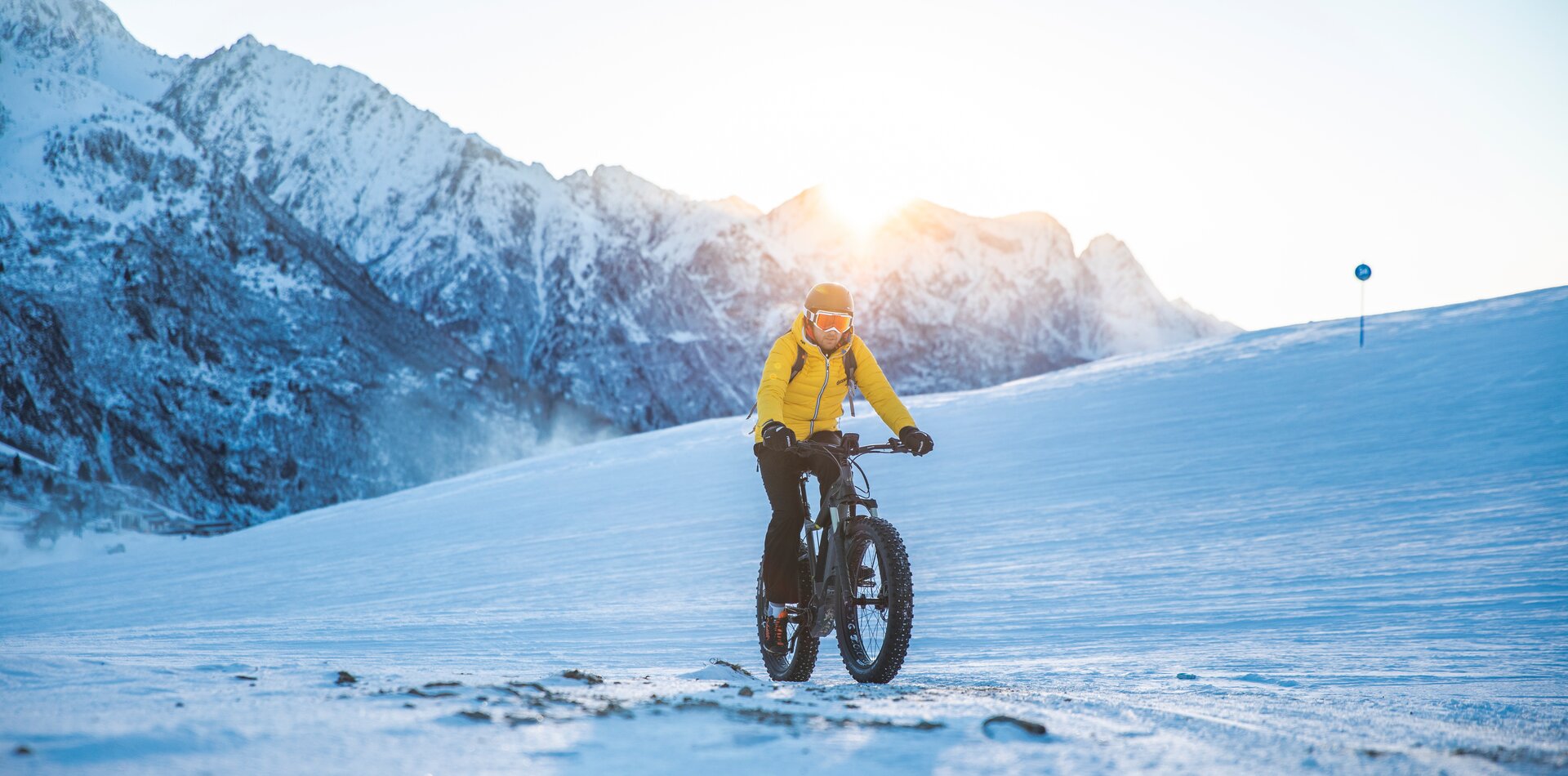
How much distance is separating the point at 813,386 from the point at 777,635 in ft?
4.85

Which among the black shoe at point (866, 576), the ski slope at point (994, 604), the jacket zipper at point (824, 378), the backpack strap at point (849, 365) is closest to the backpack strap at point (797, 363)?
the jacket zipper at point (824, 378)

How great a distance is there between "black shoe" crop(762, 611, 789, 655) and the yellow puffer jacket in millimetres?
1075

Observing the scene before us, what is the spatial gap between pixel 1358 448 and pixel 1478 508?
320 cm

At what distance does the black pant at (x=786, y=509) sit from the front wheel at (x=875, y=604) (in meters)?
0.40

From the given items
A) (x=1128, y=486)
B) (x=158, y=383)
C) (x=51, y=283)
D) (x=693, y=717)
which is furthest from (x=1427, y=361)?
(x=51, y=283)

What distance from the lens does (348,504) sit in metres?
24.0

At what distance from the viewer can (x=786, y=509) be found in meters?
5.74

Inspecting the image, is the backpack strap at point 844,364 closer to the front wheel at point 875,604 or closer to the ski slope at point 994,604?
the front wheel at point 875,604

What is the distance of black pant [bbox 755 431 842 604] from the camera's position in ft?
18.7

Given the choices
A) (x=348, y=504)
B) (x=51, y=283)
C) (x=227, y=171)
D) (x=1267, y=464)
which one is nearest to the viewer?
(x=1267, y=464)

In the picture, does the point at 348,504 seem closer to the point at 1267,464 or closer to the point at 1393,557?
the point at 1267,464

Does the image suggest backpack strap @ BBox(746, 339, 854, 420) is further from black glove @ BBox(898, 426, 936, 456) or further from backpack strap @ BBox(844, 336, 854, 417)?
black glove @ BBox(898, 426, 936, 456)

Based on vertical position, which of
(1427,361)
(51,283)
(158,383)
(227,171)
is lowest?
(1427,361)

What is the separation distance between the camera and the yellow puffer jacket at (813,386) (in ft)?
18.5
